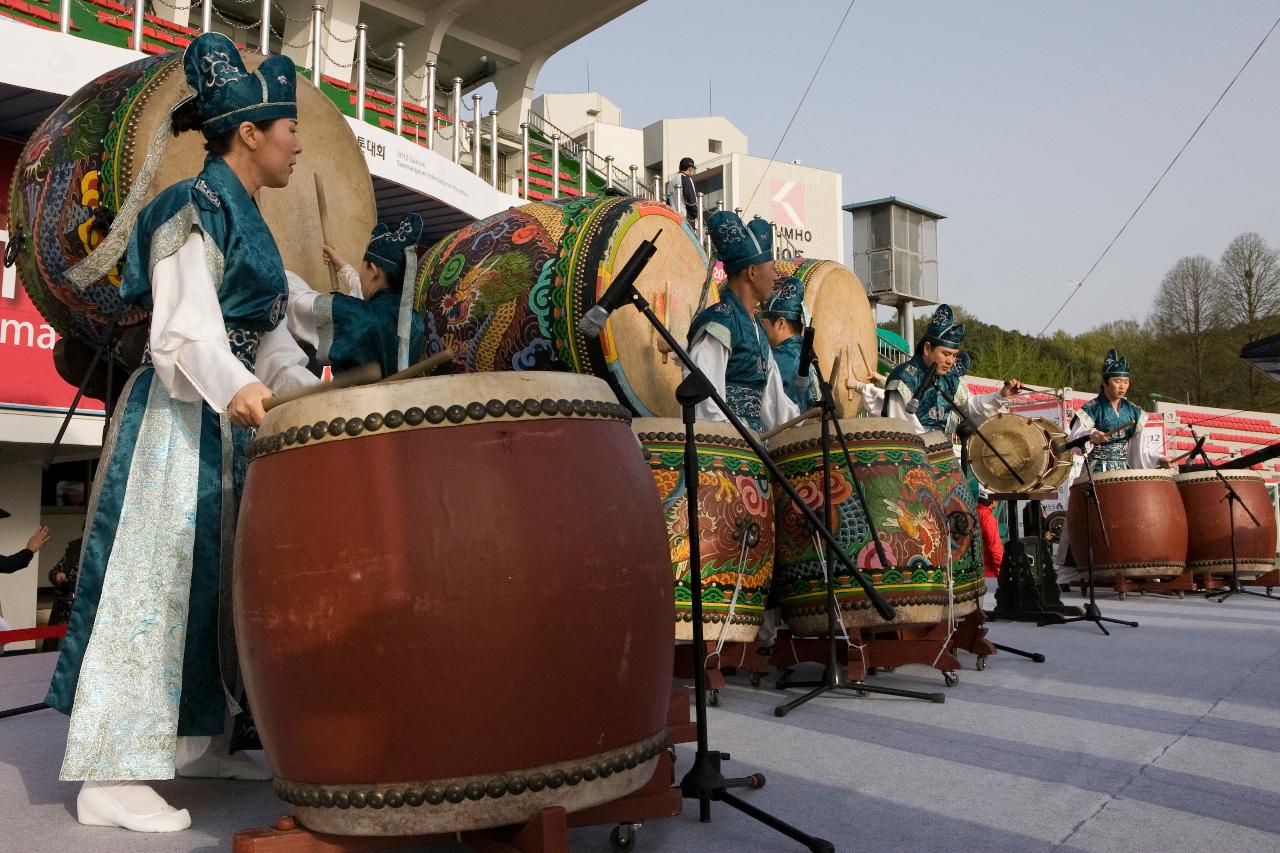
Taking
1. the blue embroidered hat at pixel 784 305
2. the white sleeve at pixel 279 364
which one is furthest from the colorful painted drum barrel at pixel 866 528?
the white sleeve at pixel 279 364

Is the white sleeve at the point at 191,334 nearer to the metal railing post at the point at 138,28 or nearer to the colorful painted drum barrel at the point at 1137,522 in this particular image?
the metal railing post at the point at 138,28

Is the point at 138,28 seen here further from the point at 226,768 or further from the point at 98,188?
the point at 226,768

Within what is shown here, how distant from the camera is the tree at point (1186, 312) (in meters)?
28.7

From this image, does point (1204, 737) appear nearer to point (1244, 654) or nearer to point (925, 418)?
point (1244, 654)

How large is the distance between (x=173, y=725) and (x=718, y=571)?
161cm

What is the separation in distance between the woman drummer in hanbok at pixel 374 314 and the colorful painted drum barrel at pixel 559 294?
2.85ft

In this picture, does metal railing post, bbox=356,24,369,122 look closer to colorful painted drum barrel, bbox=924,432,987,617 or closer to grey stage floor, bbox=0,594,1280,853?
grey stage floor, bbox=0,594,1280,853

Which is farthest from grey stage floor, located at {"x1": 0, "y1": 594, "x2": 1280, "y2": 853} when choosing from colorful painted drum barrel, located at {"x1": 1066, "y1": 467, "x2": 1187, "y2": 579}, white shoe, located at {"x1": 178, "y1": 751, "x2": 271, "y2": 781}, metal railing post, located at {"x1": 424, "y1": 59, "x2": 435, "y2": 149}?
metal railing post, located at {"x1": 424, "y1": 59, "x2": 435, "y2": 149}

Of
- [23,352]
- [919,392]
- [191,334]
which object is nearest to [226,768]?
[191,334]

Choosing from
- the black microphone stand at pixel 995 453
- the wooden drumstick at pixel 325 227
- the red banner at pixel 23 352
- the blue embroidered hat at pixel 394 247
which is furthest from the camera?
the red banner at pixel 23 352

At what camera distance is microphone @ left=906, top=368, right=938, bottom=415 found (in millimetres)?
4828

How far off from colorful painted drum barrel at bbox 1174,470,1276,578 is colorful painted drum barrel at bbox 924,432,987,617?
419cm

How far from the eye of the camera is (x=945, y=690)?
11.7 ft

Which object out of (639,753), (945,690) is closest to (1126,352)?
(945,690)
